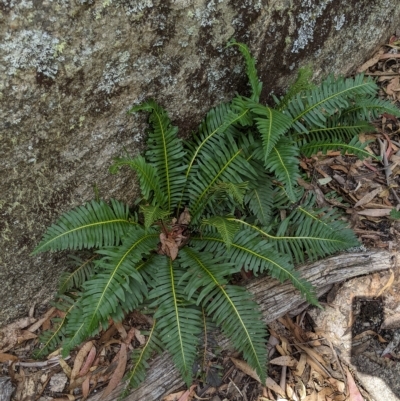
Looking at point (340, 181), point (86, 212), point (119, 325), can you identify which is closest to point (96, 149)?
point (86, 212)

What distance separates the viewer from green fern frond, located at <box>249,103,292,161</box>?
2890 millimetres

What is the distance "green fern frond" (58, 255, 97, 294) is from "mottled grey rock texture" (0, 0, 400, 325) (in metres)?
0.11

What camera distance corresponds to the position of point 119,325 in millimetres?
3244

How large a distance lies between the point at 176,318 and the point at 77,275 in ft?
2.65

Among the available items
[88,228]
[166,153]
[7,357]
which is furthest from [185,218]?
[7,357]

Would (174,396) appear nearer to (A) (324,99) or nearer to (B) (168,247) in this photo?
(B) (168,247)

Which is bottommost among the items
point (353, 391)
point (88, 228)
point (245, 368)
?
point (353, 391)

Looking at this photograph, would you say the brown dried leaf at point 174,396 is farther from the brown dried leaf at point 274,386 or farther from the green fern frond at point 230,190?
the green fern frond at point 230,190

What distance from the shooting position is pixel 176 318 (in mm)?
2938

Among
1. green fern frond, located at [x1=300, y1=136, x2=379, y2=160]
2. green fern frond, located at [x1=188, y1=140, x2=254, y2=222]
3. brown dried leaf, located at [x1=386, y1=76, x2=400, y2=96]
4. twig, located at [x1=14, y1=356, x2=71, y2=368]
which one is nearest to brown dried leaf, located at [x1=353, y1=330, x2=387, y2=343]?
green fern frond, located at [x1=300, y1=136, x2=379, y2=160]

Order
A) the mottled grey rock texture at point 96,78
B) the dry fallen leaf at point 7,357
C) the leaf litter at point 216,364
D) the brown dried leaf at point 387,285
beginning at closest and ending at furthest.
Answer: the mottled grey rock texture at point 96,78
the leaf litter at point 216,364
the dry fallen leaf at point 7,357
the brown dried leaf at point 387,285

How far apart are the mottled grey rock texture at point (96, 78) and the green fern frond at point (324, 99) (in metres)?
0.31

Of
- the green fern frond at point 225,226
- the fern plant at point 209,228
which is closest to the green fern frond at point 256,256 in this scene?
the fern plant at point 209,228

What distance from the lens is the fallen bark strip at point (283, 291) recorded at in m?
2.96
